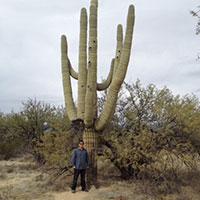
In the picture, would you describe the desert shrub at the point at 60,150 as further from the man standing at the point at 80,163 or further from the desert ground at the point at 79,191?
the man standing at the point at 80,163

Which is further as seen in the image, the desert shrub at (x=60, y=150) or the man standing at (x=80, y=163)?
the desert shrub at (x=60, y=150)

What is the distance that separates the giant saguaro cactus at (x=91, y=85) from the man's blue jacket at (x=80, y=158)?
19.5 inches

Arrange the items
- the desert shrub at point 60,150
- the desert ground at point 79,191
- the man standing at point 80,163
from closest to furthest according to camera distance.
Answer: the desert ground at point 79,191 → the man standing at point 80,163 → the desert shrub at point 60,150

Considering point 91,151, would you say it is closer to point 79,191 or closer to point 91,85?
point 79,191

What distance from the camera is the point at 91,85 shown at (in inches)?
298

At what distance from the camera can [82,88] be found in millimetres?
8125

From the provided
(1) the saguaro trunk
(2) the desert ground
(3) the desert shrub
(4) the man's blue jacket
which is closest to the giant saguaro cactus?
(1) the saguaro trunk

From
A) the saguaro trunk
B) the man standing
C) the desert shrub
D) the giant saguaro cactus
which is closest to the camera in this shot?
the man standing

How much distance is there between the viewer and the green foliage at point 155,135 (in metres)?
6.93

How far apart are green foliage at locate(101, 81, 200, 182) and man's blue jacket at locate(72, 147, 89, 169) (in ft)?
2.52

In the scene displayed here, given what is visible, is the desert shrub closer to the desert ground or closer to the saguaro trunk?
the desert ground

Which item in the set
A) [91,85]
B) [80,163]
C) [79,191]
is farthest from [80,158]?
[91,85]

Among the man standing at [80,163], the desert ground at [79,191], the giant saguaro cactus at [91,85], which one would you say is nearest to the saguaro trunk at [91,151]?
the giant saguaro cactus at [91,85]

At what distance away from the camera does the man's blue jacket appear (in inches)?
284
